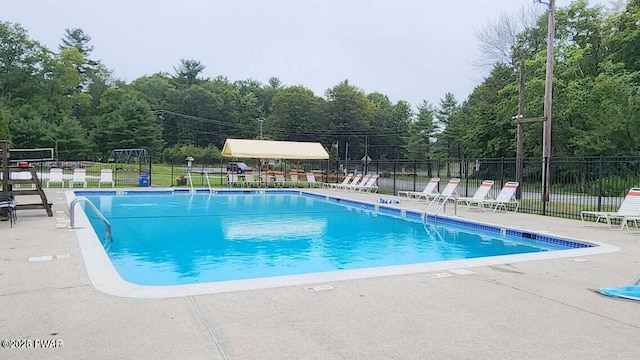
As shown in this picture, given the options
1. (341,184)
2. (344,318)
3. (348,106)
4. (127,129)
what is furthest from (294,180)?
(348,106)

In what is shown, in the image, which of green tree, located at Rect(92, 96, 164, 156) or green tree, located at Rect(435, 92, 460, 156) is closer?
green tree, located at Rect(92, 96, 164, 156)

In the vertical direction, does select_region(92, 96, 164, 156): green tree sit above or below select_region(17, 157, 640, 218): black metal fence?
above

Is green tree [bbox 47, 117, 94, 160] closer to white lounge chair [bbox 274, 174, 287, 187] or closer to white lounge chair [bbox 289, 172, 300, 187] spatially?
white lounge chair [bbox 274, 174, 287, 187]

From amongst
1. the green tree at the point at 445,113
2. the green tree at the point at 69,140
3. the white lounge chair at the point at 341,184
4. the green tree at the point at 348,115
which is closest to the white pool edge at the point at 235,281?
the white lounge chair at the point at 341,184

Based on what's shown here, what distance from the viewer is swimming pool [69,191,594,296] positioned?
648 centimetres

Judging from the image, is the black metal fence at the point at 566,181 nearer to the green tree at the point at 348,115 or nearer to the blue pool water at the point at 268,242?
the blue pool water at the point at 268,242

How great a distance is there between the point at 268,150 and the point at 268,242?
1329 centimetres

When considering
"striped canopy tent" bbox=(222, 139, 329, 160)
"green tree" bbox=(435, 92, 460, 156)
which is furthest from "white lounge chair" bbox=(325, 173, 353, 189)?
"green tree" bbox=(435, 92, 460, 156)

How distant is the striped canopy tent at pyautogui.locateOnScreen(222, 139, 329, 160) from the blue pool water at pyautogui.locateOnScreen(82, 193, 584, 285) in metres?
6.53

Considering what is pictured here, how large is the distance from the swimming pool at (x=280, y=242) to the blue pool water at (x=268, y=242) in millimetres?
15

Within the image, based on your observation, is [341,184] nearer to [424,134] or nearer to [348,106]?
[424,134]


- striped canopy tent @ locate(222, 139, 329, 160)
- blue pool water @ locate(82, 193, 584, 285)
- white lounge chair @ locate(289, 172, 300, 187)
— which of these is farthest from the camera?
white lounge chair @ locate(289, 172, 300, 187)

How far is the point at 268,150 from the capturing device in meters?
21.6

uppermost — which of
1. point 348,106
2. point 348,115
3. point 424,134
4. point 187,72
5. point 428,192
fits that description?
point 187,72
